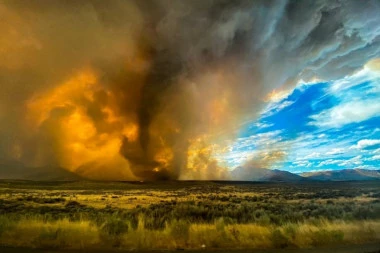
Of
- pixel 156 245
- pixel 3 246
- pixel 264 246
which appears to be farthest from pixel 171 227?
pixel 3 246

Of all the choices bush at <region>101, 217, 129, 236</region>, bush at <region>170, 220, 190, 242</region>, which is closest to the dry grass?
bush at <region>170, 220, 190, 242</region>

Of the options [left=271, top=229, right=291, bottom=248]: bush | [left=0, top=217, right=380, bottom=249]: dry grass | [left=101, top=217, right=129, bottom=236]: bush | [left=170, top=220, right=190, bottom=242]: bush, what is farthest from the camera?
[left=101, top=217, right=129, bottom=236]: bush

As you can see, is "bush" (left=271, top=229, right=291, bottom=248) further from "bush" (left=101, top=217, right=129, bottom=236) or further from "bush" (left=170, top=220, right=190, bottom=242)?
"bush" (left=101, top=217, right=129, bottom=236)

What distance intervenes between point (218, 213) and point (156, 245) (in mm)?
12117

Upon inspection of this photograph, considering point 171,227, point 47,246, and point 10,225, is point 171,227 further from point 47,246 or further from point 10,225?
point 10,225

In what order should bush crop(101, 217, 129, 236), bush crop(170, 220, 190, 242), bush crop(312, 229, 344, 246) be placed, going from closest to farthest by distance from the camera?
1. bush crop(170, 220, 190, 242)
2. bush crop(101, 217, 129, 236)
3. bush crop(312, 229, 344, 246)

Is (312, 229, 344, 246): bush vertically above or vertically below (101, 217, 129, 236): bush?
below

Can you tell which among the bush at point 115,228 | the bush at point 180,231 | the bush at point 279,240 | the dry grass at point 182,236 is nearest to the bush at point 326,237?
the dry grass at point 182,236

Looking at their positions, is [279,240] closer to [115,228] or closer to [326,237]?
[326,237]

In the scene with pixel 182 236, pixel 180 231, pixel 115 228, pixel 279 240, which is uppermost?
pixel 115 228

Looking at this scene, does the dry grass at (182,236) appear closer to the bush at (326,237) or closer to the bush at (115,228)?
the bush at (326,237)

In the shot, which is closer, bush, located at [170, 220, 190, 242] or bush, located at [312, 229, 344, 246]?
bush, located at [170, 220, 190, 242]

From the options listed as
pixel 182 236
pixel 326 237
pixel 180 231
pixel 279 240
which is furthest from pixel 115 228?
pixel 326 237

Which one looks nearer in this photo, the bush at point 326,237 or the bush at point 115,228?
the bush at point 115,228
